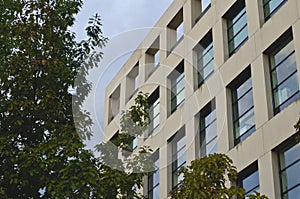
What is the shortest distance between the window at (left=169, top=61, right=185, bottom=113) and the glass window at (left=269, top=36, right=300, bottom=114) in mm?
7983

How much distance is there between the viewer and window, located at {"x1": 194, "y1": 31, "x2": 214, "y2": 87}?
28438 millimetres

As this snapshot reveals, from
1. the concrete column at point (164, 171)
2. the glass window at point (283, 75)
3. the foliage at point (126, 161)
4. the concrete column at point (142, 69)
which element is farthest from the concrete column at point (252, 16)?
the concrete column at point (142, 69)

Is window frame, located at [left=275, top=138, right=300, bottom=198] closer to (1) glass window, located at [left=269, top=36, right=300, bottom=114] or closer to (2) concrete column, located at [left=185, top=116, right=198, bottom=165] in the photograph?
(1) glass window, located at [left=269, top=36, right=300, bottom=114]

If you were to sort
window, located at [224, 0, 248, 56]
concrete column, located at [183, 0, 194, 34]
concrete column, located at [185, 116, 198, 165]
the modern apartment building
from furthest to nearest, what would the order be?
1. concrete column, located at [183, 0, 194, 34]
2. concrete column, located at [185, 116, 198, 165]
3. window, located at [224, 0, 248, 56]
4. the modern apartment building

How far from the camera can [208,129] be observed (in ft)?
88.6

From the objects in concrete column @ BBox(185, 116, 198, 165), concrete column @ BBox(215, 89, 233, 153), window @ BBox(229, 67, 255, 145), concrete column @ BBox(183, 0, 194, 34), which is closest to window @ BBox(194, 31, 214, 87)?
concrete column @ BBox(183, 0, 194, 34)

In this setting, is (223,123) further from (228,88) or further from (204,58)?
(204,58)

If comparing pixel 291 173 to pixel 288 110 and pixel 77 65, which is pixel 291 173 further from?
pixel 77 65

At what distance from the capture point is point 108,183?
38.7ft

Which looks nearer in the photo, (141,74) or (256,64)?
(256,64)

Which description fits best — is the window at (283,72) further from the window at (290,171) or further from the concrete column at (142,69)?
the concrete column at (142,69)

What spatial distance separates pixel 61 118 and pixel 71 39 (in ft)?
7.62

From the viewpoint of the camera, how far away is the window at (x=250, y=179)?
22453 millimetres

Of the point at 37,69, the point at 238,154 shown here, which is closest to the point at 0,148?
the point at 37,69
